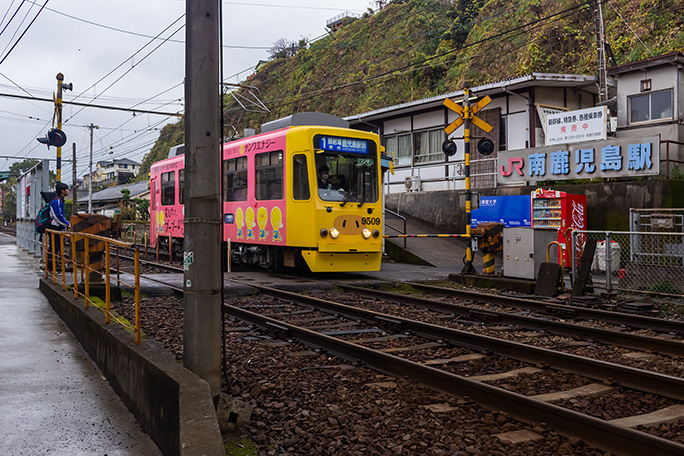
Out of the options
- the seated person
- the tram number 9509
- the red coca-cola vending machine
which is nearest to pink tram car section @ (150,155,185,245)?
the seated person

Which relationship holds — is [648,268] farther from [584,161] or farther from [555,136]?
[555,136]

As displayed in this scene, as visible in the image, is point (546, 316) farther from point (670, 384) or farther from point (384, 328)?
point (670, 384)

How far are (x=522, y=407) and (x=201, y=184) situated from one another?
9.42ft

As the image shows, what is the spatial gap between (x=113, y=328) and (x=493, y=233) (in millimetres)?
9664

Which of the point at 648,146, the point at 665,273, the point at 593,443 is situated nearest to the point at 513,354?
the point at 593,443

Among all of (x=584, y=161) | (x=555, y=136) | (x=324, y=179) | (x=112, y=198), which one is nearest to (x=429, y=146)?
(x=555, y=136)

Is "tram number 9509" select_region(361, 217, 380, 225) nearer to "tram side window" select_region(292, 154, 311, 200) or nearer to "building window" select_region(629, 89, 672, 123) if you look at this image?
"tram side window" select_region(292, 154, 311, 200)

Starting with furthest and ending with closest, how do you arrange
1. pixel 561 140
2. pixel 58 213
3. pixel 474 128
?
pixel 474 128 → pixel 561 140 → pixel 58 213

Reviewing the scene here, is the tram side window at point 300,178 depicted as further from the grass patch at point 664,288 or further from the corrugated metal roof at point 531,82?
the corrugated metal roof at point 531,82

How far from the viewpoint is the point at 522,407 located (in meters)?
4.57

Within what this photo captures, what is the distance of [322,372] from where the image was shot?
6.02m

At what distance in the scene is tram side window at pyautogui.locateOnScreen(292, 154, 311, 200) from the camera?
1309 cm

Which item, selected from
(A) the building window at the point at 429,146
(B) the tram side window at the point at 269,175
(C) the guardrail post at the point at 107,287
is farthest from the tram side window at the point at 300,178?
(A) the building window at the point at 429,146

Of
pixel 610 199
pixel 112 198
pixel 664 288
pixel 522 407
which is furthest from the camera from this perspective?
pixel 112 198
